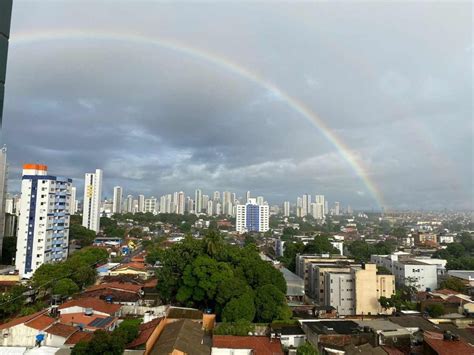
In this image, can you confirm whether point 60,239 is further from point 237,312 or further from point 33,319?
point 237,312

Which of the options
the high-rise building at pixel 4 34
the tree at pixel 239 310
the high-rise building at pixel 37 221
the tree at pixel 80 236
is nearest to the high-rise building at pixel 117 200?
the tree at pixel 80 236

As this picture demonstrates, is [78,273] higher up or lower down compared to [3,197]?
lower down

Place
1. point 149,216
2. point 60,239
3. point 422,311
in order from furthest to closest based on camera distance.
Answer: point 149,216 < point 60,239 < point 422,311

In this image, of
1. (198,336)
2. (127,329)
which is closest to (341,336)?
(198,336)

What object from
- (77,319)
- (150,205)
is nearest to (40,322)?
(77,319)

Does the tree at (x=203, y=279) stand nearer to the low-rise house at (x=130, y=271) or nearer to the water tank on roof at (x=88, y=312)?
the water tank on roof at (x=88, y=312)

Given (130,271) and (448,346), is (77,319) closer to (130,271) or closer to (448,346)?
(448,346)
